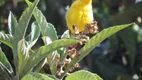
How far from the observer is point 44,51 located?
0.83m

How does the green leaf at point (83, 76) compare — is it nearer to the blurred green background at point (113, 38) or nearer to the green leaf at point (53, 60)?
the green leaf at point (53, 60)

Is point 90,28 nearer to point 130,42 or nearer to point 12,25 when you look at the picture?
point 12,25

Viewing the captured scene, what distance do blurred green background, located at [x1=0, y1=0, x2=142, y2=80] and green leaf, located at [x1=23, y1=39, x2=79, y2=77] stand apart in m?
1.11

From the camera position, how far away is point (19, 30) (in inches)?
33.9

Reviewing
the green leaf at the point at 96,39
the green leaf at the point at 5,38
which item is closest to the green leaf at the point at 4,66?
the green leaf at the point at 5,38

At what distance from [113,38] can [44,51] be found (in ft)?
4.79

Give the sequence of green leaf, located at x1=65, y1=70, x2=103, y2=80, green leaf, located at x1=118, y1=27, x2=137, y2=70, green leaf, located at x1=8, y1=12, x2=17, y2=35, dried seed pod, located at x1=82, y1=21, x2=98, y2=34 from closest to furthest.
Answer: green leaf, located at x1=65, y1=70, x2=103, y2=80 → dried seed pod, located at x1=82, y1=21, x2=98, y2=34 → green leaf, located at x1=8, y1=12, x2=17, y2=35 → green leaf, located at x1=118, y1=27, x2=137, y2=70

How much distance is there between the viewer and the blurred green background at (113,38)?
210 centimetres

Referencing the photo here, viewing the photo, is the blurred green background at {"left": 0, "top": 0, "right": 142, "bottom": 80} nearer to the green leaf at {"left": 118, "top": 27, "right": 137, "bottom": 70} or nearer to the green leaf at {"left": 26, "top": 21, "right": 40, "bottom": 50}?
the green leaf at {"left": 118, "top": 27, "right": 137, "bottom": 70}

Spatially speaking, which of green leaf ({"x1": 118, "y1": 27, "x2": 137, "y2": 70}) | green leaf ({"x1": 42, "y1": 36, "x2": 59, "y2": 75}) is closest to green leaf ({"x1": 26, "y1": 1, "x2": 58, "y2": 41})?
green leaf ({"x1": 42, "y1": 36, "x2": 59, "y2": 75})

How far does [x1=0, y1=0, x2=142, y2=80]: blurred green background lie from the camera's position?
2102 millimetres

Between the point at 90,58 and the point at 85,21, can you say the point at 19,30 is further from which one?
the point at 90,58

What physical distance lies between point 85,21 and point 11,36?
0.57 ft

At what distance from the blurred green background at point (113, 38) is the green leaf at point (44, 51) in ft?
3.64
